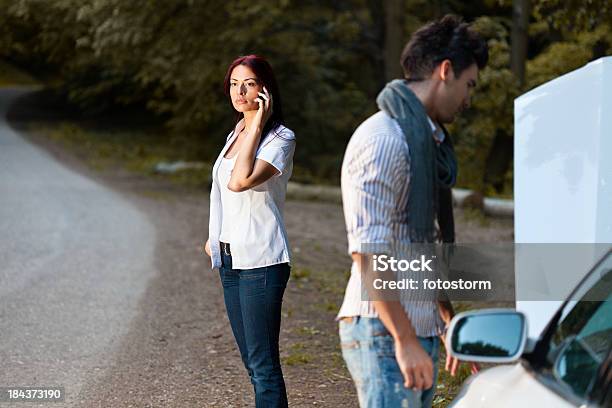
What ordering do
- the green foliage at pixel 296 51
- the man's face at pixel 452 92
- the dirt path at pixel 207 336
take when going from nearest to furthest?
the man's face at pixel 452 92 < the dirt path at pixel 207 336 < the green foliage at pixel 296 51

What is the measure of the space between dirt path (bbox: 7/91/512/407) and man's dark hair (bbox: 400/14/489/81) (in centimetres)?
398

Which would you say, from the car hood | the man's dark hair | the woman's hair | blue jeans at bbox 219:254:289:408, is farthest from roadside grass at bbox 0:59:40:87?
the car hood

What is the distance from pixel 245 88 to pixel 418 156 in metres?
1.90

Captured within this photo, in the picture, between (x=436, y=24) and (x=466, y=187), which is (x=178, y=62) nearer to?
(x=466, y=187)

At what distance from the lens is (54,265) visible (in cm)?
1222

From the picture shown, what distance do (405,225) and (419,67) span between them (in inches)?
19.2

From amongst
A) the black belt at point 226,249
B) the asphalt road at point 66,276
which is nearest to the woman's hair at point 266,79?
the black belt at point 226,249

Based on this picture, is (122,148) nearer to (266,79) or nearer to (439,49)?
(266,79)

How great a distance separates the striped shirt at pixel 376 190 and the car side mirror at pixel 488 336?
261 mm

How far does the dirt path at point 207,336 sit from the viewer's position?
7062 mm

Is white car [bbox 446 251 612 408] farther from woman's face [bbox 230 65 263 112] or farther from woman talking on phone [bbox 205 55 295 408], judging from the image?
woman's face [bbox 230 65 263 112]

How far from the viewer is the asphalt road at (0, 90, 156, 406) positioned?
785 centimetres

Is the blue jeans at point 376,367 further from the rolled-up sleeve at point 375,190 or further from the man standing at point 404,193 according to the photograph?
the rolled-up sleeve at point 375,190

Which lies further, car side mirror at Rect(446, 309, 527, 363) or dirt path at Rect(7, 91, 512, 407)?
dirt path at Rect(7, 91, 512, 407)
